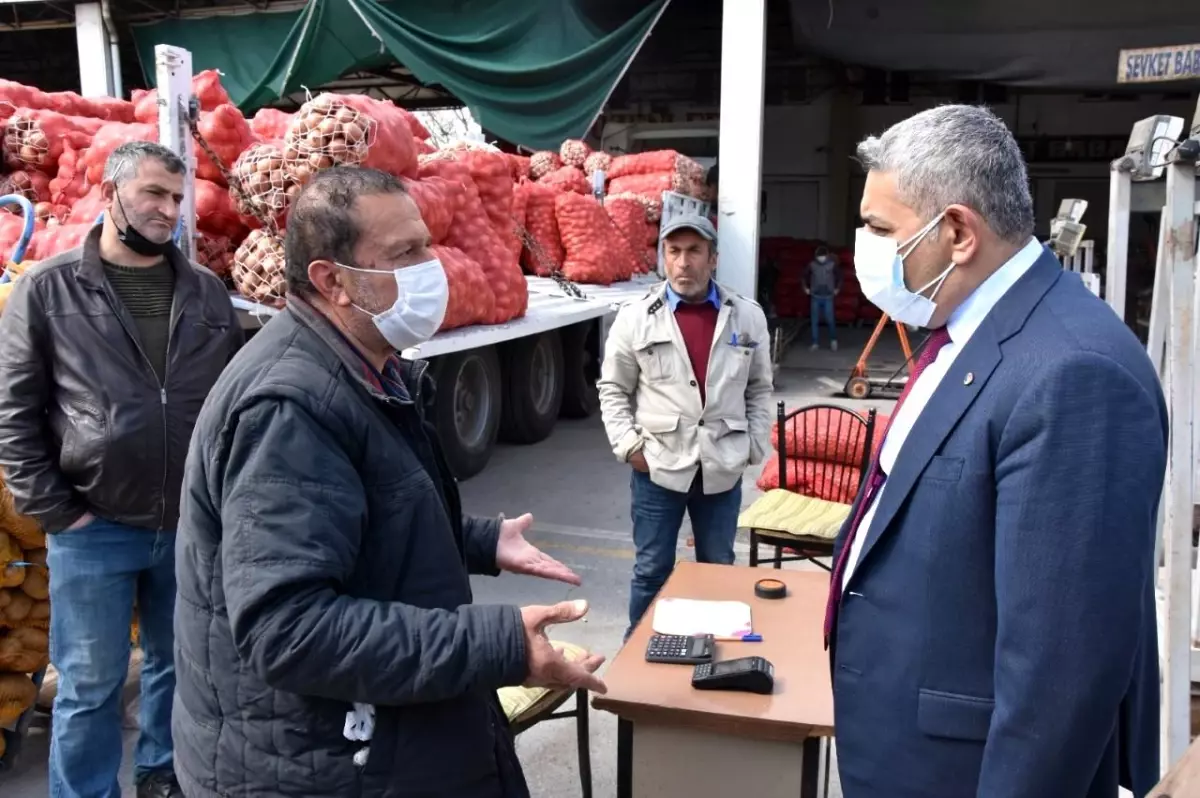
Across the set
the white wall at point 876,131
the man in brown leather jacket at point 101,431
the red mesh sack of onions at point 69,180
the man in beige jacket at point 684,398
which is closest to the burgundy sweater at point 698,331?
the man in beige jacket at point 684,398

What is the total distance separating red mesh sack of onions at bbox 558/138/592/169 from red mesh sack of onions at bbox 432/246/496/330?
6.08 m

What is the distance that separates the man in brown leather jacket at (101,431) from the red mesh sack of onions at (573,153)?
9.17 m

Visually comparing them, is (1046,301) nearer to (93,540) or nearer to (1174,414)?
(1174,414)

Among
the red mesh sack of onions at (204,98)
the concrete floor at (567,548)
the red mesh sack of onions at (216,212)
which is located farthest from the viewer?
the red mesh sack of onions at (204,98)

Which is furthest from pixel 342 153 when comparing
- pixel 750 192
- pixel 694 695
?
pixel 750 192

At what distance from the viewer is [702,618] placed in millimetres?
2396

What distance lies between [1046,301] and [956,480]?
11.3 inches

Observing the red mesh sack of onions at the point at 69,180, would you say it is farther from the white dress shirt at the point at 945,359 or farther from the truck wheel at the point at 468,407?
the white dress shirt at the point at 945,359

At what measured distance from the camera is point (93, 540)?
258 centimetres

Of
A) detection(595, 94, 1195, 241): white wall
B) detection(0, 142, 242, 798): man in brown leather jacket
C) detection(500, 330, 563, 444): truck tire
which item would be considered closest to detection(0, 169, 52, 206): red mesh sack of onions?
detection(0, 142, 242, 798): man in brown leather jacket

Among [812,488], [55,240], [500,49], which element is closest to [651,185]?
[500,49]

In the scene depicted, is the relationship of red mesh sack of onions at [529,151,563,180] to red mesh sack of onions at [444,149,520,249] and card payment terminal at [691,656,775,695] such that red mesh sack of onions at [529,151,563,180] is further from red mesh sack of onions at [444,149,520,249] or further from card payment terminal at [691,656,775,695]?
card payment terminal at [691,656,775,695]

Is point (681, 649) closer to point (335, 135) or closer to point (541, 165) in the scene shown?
point (335, 135)

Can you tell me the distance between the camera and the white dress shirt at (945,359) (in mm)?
1395
